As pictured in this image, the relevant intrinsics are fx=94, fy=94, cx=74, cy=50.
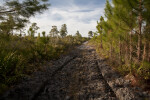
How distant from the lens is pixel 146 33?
453 cm

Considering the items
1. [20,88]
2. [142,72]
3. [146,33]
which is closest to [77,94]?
[20,88]

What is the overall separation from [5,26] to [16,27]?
0.60 m

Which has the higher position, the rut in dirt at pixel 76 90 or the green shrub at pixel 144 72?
the green shrub at pixel 144 72

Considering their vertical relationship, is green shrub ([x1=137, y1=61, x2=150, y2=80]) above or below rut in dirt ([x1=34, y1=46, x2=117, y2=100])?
above

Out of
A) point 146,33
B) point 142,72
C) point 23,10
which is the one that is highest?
point 23,10

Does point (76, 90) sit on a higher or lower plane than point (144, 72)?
lower

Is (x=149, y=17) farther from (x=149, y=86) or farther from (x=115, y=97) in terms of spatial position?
(x=115, y=97)

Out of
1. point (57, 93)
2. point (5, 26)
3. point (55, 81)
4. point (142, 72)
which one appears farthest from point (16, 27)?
point (142, 72)

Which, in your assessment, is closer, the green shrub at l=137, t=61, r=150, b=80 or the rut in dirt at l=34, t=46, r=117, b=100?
the rut in dirt at l=34, t=46, r=117, b=100

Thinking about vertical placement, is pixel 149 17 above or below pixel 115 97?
above

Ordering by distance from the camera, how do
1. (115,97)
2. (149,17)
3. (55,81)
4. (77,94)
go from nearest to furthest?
(115,97)
(77,94)
(149,17)
(55,81)

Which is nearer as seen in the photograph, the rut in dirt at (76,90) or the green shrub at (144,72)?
the rut in dirt at (76,90)

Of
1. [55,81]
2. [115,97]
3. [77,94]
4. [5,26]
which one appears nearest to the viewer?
[115,97]

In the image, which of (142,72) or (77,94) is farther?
(142,72)
